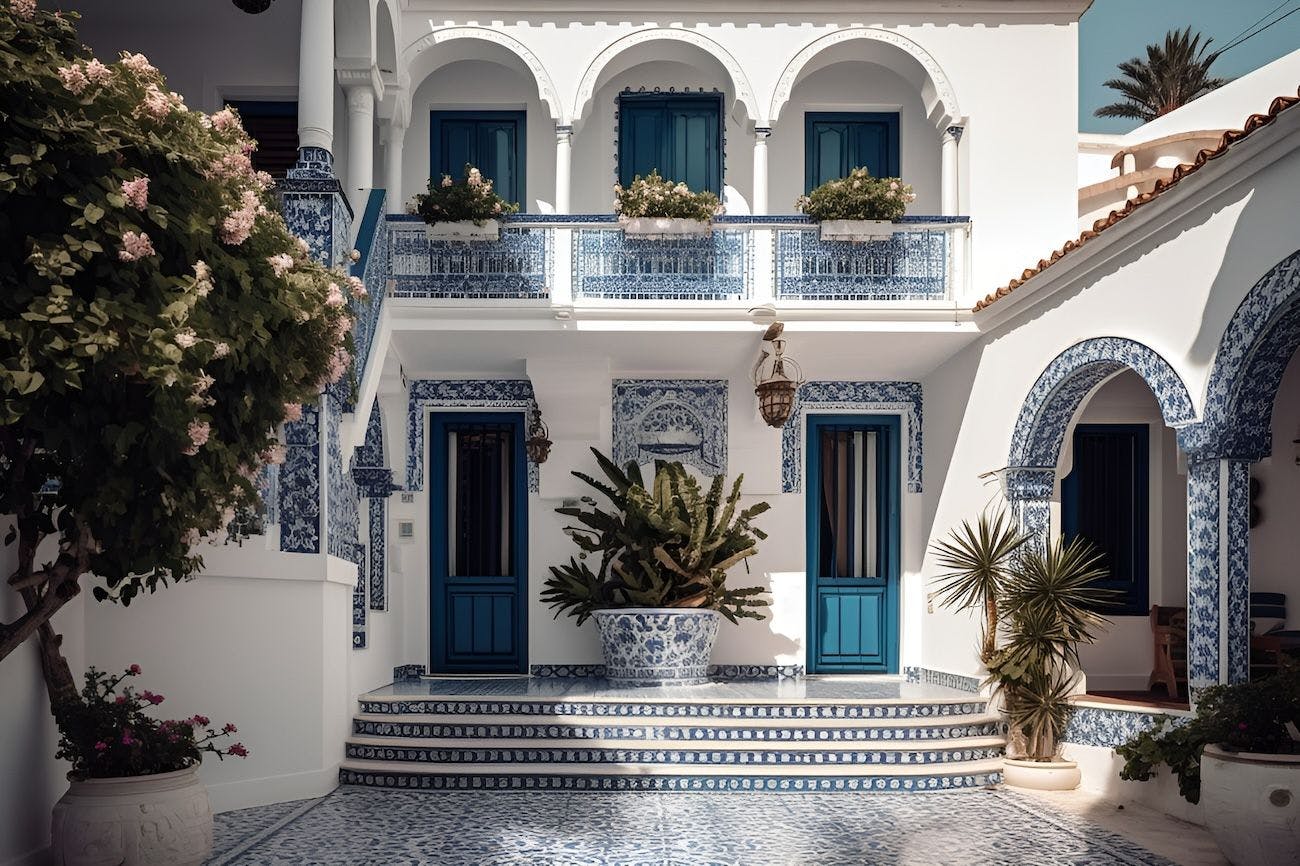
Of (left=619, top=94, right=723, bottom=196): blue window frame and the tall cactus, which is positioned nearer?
the tall cactus

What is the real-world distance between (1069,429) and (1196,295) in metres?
2.19

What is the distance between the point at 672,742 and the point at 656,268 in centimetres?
402

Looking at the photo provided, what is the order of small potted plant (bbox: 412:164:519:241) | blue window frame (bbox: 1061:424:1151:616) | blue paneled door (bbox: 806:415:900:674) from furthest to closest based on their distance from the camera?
blue paneled door (bbox: 806:415:900:674), blue window frame (bbox: 1061:424:1151:616), small potted plant (bbox: 412:164:519:241)

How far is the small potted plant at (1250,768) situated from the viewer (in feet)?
19.7

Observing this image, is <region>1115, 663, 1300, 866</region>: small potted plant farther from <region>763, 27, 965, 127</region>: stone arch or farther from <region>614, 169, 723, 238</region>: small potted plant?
<region>763, 27, 965, 127</region>: stone arch

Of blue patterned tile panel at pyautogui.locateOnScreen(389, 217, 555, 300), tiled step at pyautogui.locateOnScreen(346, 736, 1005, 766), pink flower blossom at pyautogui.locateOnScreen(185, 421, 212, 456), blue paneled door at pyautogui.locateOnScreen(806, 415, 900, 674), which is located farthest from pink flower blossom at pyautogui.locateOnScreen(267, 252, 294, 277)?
blue paneled door at pyautogui.locateOnScreen(806, 415, 900, 674)

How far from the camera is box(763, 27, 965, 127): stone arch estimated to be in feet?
36.4

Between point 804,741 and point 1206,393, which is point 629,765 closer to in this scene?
point 804,741

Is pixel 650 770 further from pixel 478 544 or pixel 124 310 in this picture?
pixel 124 310

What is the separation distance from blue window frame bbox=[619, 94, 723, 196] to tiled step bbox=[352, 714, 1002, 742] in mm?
5369

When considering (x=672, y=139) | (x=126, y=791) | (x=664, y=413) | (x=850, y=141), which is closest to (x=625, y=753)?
(x=126, y=791)

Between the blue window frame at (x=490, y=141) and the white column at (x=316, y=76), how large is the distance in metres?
3.09

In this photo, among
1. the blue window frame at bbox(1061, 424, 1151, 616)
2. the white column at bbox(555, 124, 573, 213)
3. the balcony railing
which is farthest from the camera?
the blue window frame at bbox(1061, 424, 1151, 616)

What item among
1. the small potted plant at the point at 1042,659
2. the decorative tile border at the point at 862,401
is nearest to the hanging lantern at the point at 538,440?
the decorative tile border at the point at 862,401
